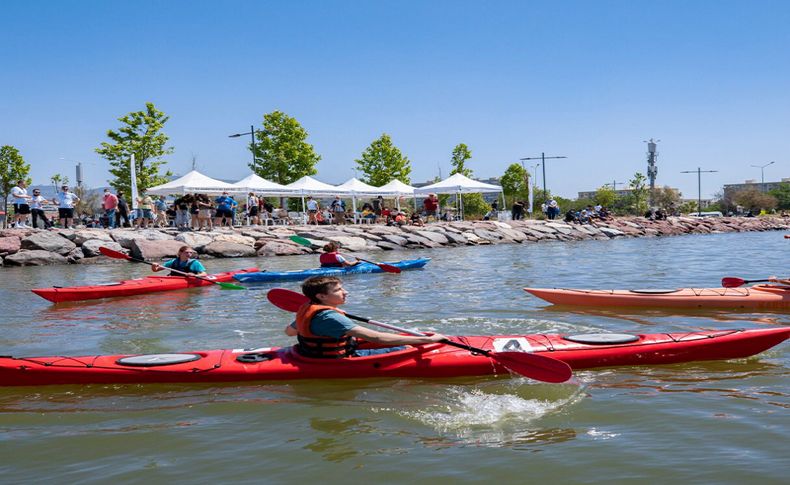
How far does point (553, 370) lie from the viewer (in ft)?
16.4

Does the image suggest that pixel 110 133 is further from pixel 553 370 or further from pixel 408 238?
pixel 553 370

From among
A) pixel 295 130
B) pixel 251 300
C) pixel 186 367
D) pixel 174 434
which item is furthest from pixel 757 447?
pixel 295 130

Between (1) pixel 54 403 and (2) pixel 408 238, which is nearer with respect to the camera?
(1) pixel 54 403

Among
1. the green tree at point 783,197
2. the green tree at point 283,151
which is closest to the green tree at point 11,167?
the green tree at point 283,151

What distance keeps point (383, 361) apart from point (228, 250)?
14941 mm

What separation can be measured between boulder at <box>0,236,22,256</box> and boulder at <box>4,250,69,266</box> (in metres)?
0.22

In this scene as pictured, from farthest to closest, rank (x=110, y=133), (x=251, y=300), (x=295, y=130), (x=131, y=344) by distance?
(x=295, y=130) → (x=110, y=133) → (x=251, y=300) → (x=131, y=344)

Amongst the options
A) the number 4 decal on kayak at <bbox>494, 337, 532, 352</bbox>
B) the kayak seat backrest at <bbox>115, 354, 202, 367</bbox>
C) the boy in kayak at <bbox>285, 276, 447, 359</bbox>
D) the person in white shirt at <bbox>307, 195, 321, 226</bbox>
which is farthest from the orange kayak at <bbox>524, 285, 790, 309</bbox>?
the person in white shirt at <bbox>307, 195, 321, 226</bbox>

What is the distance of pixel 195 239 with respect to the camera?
19469 millimetres

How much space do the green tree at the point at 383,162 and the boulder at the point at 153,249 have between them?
933 inches

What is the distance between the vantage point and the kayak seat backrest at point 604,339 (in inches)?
223

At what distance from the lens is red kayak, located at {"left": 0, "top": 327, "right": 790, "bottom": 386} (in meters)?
5.24

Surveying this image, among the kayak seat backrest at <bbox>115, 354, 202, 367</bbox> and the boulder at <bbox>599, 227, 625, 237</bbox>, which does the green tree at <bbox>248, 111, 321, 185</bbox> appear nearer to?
the boulder at <bbox>599, 227, 625, 237</bbox>

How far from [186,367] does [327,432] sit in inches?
58.2
